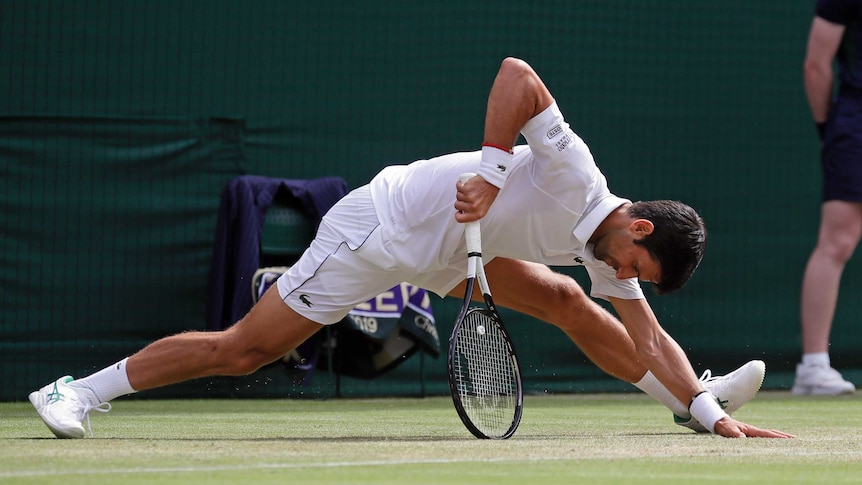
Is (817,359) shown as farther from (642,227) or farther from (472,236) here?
(472,236)

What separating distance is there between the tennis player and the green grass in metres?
0.20

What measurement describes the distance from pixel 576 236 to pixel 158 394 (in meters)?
3.41

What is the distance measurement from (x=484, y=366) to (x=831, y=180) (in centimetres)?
344

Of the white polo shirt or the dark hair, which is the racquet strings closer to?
the white polo shirt

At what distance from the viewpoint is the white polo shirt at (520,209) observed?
4.32 m

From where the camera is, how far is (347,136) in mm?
7680

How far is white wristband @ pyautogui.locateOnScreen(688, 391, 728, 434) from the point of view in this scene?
4.64 meters

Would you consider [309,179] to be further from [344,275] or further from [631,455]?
[631,455]

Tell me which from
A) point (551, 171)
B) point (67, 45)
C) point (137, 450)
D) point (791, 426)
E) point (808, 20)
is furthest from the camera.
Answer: point (808, 20)

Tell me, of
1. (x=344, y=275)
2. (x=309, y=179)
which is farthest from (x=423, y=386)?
(x=344, y=275)

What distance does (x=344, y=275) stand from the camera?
4574 millimetres

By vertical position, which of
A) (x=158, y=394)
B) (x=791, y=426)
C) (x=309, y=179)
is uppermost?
(x=309, y=179)

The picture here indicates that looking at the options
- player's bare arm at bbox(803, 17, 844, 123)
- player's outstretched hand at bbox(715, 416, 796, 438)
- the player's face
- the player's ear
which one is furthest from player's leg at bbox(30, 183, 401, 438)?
player's bare arm at bbox(803, 17, 844, 123)

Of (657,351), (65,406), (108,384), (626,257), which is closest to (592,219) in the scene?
(626,257)
